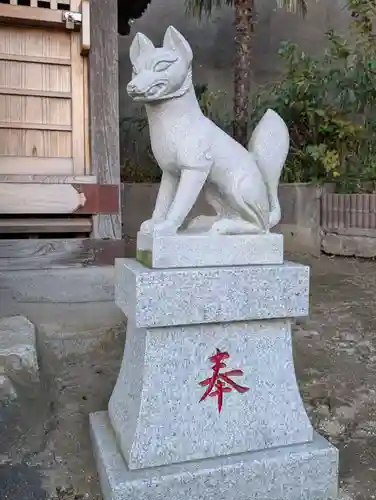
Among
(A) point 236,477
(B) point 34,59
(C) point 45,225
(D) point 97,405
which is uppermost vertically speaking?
(B) point 34,59

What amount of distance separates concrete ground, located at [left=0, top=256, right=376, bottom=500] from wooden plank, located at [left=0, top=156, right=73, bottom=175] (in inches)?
41.1

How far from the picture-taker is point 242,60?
615 centimetres

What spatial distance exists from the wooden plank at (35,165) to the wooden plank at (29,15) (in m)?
0.93

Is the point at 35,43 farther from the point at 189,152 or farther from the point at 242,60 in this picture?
the point at 242,60

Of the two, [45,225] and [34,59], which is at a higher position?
[34,59]

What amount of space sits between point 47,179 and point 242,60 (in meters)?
3.69

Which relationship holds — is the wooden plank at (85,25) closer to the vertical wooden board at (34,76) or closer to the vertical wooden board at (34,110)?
the vertical wooden board at (34,76)

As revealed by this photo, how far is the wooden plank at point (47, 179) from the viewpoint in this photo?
11.2 ft

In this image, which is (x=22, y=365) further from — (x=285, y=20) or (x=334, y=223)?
(x=285, y=20)

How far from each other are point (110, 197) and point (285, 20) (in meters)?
7.50

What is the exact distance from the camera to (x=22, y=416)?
237 cm

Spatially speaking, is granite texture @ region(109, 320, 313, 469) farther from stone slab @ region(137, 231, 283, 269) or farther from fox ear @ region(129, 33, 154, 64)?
fox ear @ region(129, 33, 154, 64)

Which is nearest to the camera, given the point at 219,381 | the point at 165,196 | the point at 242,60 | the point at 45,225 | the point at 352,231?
the point at 219,381

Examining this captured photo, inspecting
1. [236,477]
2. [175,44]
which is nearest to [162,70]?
[175,44]
